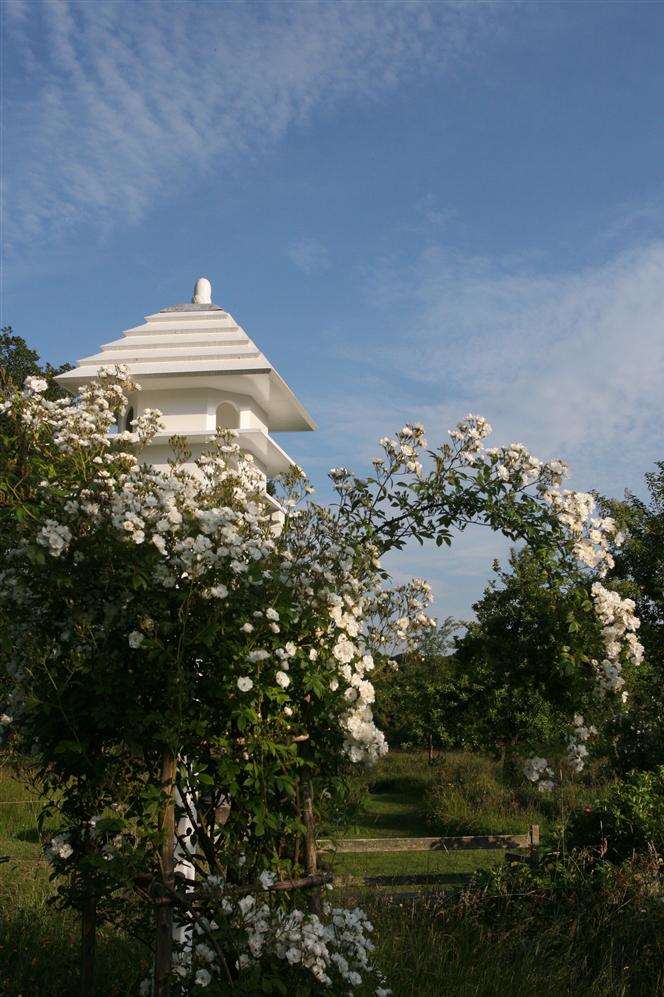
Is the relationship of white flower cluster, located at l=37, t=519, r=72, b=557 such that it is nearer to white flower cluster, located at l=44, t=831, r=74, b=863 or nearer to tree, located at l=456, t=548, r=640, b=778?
white flower cluster, located at l=44, t=831, r=74, b=863

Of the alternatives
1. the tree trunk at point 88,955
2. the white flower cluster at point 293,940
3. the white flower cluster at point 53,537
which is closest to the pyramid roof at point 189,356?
the white flower cluster at point 53,537

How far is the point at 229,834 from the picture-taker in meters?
3.86

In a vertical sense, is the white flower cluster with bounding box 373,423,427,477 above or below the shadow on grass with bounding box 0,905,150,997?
above

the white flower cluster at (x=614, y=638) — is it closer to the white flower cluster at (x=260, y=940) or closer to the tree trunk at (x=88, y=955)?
the white flower cluster at (x=260, y=940)

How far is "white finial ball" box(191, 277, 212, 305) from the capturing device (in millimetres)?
8930

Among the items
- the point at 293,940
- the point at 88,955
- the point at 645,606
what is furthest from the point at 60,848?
the point at 645,606

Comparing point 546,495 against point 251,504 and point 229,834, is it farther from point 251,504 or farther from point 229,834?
point 229,834

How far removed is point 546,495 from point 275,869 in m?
2.37

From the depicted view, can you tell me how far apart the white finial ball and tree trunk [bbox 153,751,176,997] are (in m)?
5.97

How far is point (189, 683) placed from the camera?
3793mm

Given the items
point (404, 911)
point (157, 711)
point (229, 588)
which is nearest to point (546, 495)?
point (229, 588)

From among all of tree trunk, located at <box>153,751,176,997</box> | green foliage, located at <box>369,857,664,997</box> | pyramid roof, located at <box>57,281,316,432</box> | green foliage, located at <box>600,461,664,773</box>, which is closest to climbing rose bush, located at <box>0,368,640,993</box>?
tree trunk, located at <box>153,751,176,997</box>

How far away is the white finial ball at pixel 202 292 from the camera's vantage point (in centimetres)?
893

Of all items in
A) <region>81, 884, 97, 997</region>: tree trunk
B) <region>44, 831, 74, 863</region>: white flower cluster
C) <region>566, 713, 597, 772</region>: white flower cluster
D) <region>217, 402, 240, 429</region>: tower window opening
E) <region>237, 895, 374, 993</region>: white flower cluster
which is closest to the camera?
<region>237, 895, 374, 993</region>: white flower cluster
